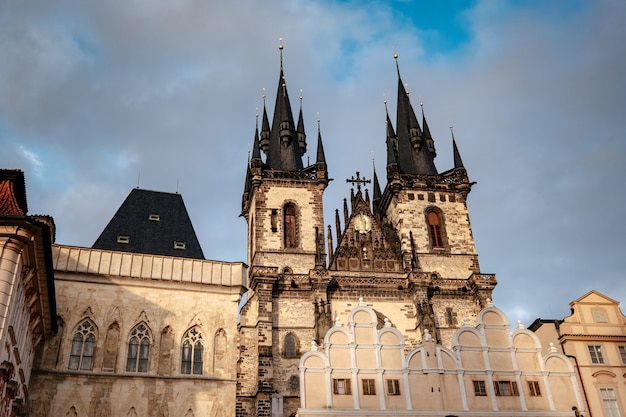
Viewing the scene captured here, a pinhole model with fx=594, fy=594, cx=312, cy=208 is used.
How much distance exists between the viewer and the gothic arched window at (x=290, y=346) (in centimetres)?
3597

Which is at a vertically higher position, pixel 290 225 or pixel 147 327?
pixel 290 225

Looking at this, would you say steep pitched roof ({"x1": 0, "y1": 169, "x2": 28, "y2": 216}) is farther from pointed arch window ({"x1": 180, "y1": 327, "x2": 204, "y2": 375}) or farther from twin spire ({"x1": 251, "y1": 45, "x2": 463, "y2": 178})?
twin spire ({"x1": 251, "y1": 45, "x2": 463, "y2": 178})

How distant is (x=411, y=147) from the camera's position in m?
49.7

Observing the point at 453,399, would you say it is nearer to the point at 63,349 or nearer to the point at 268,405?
the point at 268,405

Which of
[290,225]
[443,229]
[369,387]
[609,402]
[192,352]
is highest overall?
[290,225]

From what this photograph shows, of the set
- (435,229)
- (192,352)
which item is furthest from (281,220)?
(192,352)

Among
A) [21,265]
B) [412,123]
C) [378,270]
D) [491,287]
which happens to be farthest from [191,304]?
[412,123]

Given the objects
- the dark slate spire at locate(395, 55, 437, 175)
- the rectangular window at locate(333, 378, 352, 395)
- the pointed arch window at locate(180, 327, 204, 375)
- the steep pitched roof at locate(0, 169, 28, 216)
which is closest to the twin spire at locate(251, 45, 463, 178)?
the dark slate spire at locate(395, 55, 437, 175)

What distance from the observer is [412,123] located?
5097 cm

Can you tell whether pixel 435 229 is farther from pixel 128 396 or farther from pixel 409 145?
pixel 128 396

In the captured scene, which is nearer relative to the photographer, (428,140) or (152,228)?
(152,228)

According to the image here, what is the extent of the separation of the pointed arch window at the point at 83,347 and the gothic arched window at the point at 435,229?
25658 millimetres

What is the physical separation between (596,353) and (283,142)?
91.0ft

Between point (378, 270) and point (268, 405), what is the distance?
12.8 metres
